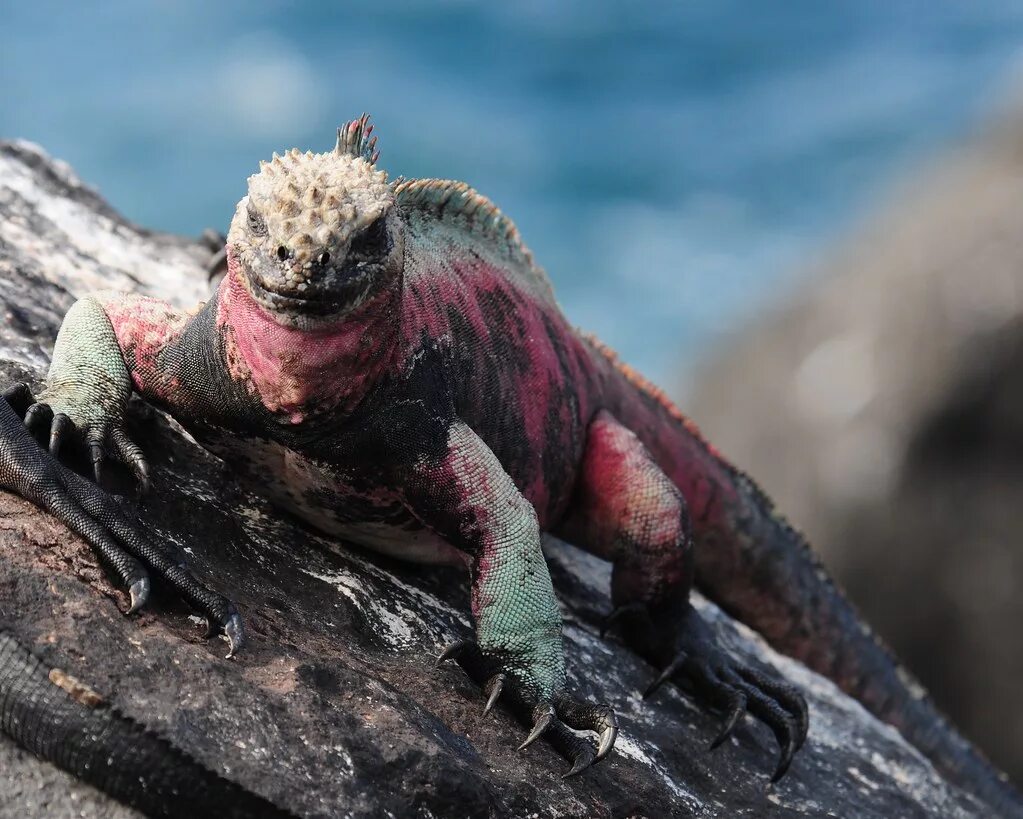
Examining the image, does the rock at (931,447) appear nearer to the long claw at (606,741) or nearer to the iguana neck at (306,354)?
the long claw at (606,741)

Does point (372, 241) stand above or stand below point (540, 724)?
above

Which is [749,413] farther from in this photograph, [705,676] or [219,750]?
Answer: [219,750]

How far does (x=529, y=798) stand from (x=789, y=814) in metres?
1.01

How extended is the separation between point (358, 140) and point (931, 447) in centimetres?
707

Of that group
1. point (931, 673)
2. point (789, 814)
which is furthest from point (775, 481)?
point (789, 814)

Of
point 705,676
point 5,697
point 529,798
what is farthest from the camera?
point 705,676

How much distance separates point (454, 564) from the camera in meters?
3.37

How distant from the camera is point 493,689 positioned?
9.09ft

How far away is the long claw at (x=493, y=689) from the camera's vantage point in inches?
108

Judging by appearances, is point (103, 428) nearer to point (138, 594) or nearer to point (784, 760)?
point (138, 594)

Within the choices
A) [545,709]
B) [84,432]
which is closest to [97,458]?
[84,432]

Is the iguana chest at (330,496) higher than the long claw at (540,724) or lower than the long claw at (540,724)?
higher

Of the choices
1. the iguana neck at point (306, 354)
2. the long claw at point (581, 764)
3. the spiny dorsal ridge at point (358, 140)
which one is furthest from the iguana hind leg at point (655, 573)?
the spiny dorsal ridge at point (358, 140)

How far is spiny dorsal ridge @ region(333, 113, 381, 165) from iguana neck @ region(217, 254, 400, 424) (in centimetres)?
35
